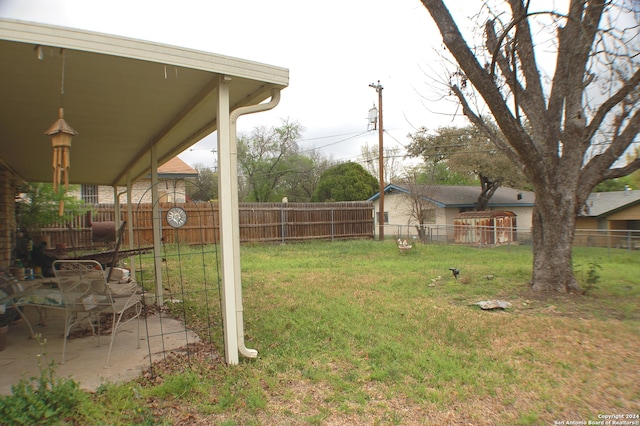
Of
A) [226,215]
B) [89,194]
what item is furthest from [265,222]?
[226,215]

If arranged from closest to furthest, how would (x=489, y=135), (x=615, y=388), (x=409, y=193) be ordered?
(x=615, y=388) → (x=489, y=135) → (x=409, y=193)

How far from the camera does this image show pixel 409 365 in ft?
11.5

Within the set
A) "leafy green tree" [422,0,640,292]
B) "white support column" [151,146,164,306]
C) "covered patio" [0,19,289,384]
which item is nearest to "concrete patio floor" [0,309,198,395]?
"covered patio" [0,19,289,384]

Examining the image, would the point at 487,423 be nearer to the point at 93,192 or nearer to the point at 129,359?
the point at 129,359

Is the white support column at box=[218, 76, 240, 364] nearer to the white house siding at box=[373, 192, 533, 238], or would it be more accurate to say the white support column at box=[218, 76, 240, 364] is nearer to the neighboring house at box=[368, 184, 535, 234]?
the neighboring house at box=[368, 184, 535, 234]

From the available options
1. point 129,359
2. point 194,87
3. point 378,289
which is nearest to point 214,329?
point 129,359

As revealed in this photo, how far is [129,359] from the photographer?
11.4 feet

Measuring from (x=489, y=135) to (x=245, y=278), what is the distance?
18.5 ft

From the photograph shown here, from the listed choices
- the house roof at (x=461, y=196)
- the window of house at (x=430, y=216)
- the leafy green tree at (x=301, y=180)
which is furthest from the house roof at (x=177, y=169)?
the leafy green tree at (x=301, y=180)

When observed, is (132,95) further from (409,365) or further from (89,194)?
(89,194)

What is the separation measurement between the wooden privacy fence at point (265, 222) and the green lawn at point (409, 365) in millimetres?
8900

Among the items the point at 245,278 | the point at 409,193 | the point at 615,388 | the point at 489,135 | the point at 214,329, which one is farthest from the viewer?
the point at 409,193

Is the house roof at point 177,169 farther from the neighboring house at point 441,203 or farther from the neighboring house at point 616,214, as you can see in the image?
the neighboring house at point 616,214

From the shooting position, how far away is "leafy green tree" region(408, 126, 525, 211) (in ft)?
69.9
